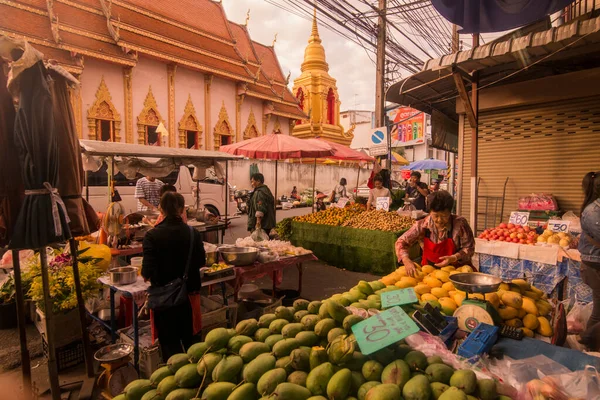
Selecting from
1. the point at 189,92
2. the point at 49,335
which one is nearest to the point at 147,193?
the point at 49,335

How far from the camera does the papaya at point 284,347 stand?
1.63m

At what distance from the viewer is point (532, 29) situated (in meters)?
5.59

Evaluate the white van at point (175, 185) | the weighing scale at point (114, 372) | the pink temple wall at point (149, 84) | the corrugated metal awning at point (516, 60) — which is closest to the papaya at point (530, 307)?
the weighing scale at point (114, 372)

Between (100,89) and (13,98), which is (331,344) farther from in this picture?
(100,89)

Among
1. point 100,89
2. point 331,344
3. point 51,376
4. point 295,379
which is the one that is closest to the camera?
point 295,379

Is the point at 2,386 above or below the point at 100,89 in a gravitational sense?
→ below

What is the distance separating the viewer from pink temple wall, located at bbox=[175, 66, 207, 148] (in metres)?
16.2

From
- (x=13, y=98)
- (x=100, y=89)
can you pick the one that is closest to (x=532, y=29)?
(x=13, y=98)

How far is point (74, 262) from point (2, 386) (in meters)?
1.80

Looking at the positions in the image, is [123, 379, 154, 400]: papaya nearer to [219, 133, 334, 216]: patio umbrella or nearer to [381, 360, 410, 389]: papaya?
[381, 360, 410, 389]: papaya

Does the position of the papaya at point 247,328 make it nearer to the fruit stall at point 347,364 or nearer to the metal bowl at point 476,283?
the fruit stall at point 347,364

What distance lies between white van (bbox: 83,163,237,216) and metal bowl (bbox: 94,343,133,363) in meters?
5.55

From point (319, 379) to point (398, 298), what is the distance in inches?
33.8

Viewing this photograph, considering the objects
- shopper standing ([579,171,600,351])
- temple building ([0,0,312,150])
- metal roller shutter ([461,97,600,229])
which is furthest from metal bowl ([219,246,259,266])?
temple building ([0,0,312,150])
